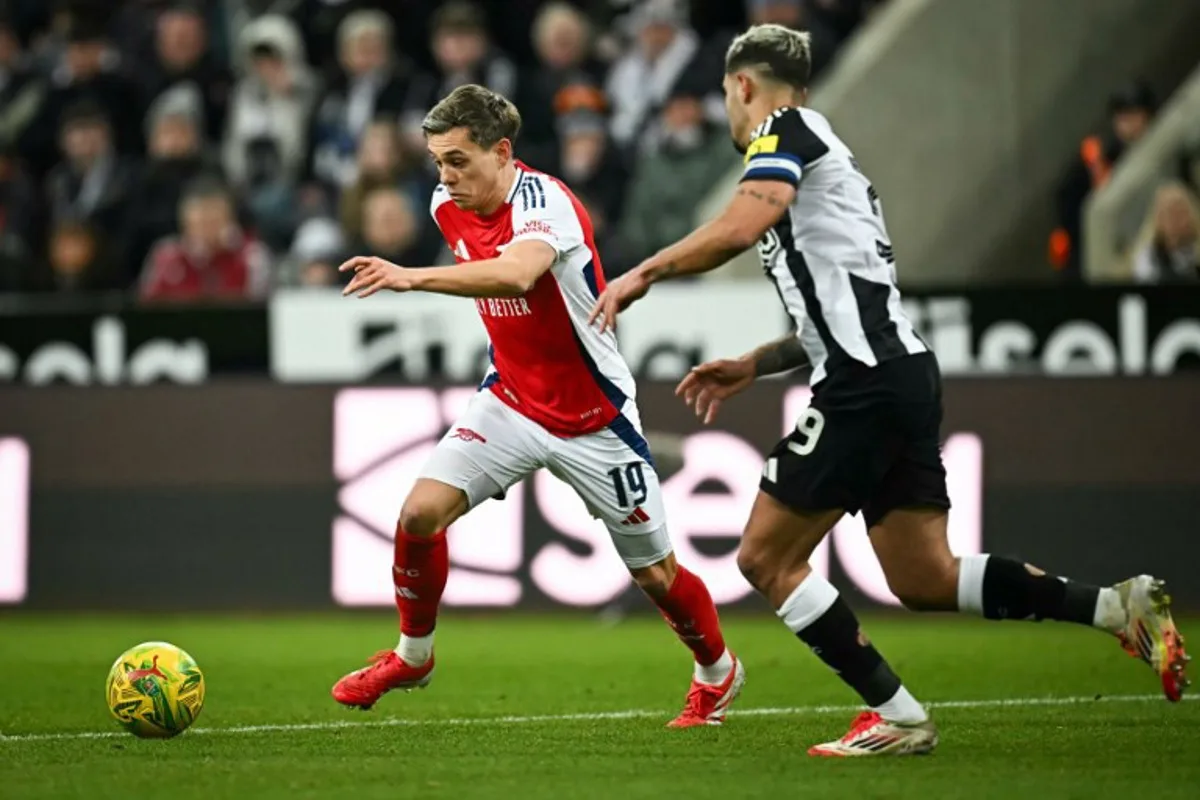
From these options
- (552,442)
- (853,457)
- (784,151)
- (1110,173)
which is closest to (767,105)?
(784,151)

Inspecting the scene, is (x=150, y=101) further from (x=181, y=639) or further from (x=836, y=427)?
(x=836, y=427)

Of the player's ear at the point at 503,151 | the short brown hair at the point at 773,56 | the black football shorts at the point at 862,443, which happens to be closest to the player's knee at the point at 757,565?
the black football shorts at the point at 862,443

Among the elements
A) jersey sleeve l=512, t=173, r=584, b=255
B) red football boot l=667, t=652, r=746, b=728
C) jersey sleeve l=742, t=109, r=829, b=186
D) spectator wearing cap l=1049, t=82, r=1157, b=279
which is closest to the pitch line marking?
red football boot l=667, t=652, r=746, b=728

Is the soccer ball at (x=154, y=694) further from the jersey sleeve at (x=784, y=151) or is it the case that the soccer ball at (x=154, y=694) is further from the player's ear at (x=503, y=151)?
the jersey sleeve at (x=784, y=151)

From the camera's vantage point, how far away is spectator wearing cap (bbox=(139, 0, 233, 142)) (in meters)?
17.5

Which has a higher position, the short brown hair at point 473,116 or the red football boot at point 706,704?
the short brown hair at point 473,116

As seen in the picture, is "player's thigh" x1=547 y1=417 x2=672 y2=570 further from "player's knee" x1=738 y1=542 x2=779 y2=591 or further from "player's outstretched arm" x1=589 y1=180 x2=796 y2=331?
"player's outstretched arm" x1=589 y1=180 x2=796 y2=331

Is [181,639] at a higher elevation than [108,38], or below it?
below

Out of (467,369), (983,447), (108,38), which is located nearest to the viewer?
(983,447)

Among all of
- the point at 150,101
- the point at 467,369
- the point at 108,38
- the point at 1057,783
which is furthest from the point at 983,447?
the point at 108,38

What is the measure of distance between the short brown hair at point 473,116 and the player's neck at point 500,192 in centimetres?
13

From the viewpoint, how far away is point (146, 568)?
500 inches

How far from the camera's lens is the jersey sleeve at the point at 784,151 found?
21.5 feet

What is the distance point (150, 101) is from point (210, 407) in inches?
216
